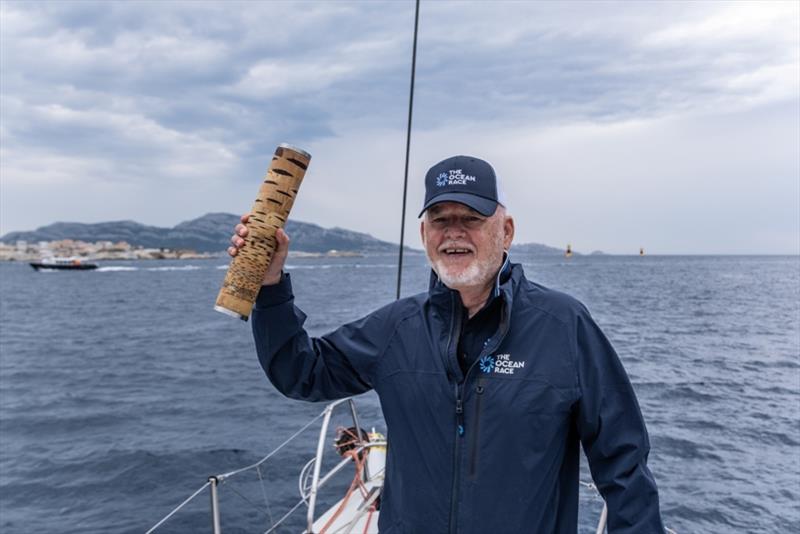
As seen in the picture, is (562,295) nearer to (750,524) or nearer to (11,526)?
(750,524)

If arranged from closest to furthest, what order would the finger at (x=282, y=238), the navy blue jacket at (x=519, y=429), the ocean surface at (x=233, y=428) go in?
the navy blue jacket at (x=519, y=429)
the finger at (x=282, y=238)
the ocean surface at (x=233, y=428)

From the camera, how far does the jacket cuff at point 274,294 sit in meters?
2.41

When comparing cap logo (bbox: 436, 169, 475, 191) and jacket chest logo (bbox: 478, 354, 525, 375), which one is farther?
cap logo (bbox: 436, 169, 475, 191)

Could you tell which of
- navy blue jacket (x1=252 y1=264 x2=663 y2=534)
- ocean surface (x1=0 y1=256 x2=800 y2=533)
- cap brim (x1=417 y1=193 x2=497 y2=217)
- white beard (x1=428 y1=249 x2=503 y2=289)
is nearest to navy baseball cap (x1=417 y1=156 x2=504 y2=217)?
cap brim (x1=417 y1=193 x2=497 y2=217)

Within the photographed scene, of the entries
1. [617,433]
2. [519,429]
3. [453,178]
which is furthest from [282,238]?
[617,433]

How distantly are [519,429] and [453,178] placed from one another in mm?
887

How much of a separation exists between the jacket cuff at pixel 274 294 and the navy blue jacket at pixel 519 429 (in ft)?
1.79

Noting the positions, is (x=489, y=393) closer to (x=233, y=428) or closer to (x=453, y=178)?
(x=453, y=178)

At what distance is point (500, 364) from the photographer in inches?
82.8

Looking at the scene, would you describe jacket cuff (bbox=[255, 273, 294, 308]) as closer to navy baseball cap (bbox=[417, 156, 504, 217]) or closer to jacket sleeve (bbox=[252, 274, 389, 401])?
jacket sleeve (bbox=[252, 274, 389, 401])

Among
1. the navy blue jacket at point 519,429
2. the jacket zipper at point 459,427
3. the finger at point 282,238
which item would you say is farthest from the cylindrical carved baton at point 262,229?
the jacket zipper at point 459,427

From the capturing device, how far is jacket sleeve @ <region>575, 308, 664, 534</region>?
81.2 inches

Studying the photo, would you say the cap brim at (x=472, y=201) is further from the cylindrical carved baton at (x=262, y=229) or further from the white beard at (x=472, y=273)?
the cylindrical carved baton at (x=262, y=229)

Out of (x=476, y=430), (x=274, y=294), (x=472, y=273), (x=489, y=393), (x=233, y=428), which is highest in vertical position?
(x=472, y=273)
